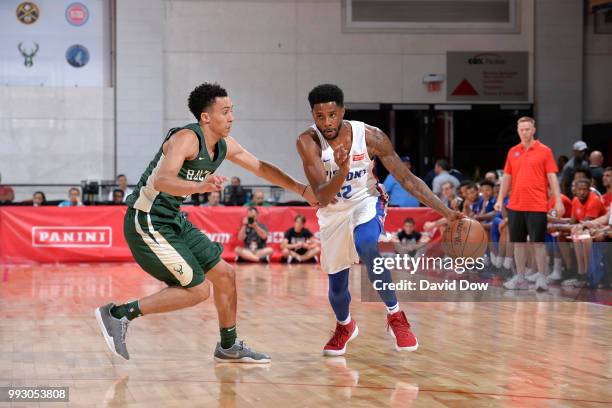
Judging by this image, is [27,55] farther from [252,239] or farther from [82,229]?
[252,239]

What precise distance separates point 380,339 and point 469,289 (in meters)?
4.26

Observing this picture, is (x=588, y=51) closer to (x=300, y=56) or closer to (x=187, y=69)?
(x=300, y=56)

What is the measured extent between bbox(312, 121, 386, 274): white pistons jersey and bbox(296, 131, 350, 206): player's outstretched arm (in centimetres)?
15

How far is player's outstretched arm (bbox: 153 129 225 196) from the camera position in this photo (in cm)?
531

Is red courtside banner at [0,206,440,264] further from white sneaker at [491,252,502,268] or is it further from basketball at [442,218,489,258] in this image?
basketball at [442,218,489,258]

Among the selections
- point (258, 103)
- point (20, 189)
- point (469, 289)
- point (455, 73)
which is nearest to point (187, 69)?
point (258, 103)

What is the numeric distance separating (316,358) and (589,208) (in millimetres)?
6068

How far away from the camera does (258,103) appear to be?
20.2m

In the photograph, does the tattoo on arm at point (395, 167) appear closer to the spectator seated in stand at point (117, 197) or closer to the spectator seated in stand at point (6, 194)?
the spectator seated in stand at point (117, 197)

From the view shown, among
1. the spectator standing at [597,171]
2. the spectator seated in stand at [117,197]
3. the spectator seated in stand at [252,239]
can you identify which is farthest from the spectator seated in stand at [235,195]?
the spectator standing at [597,171]

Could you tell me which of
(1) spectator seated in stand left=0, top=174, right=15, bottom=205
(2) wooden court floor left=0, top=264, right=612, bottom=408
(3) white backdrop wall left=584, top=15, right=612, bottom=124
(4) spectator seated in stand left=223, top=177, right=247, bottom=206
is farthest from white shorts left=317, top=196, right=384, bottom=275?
(3) white backdrop wall left=584, top=15, right=612, bottom=124

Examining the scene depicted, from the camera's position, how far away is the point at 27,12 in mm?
19453

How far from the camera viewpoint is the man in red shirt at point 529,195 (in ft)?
33.9

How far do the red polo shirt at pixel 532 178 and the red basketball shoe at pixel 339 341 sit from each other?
15.5 feet
